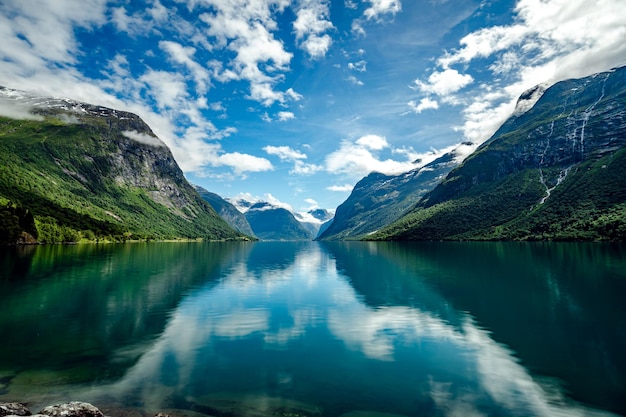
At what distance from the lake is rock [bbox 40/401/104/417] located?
8.62 feet

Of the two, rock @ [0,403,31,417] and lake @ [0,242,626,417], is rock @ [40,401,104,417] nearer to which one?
rock @ [0,403,31,417]

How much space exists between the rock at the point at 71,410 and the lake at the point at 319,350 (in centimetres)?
263

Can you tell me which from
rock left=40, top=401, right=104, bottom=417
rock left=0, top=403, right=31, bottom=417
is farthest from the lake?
rock left=0, top=403, right=31, bottom=417

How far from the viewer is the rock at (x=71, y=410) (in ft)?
46.6

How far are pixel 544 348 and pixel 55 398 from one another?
34.7 m

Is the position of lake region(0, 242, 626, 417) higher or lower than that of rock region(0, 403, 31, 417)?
lower

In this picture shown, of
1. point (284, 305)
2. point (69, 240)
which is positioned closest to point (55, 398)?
point (284, 305)

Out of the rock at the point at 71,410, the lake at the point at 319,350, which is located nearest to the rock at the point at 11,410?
the rock at the point at 71,410

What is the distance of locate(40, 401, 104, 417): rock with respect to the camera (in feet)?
46.6

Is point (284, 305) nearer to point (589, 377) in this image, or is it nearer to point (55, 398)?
point (55, 398)

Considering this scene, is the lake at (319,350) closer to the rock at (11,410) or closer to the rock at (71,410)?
the rock at (71,410)

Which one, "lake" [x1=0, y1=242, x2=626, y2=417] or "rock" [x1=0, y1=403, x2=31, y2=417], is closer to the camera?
"rock" [x1=0, y1=403, x2=31, y2=417]

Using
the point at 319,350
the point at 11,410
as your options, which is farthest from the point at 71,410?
the point at 319,350

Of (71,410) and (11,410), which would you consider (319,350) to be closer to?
(71,410)
